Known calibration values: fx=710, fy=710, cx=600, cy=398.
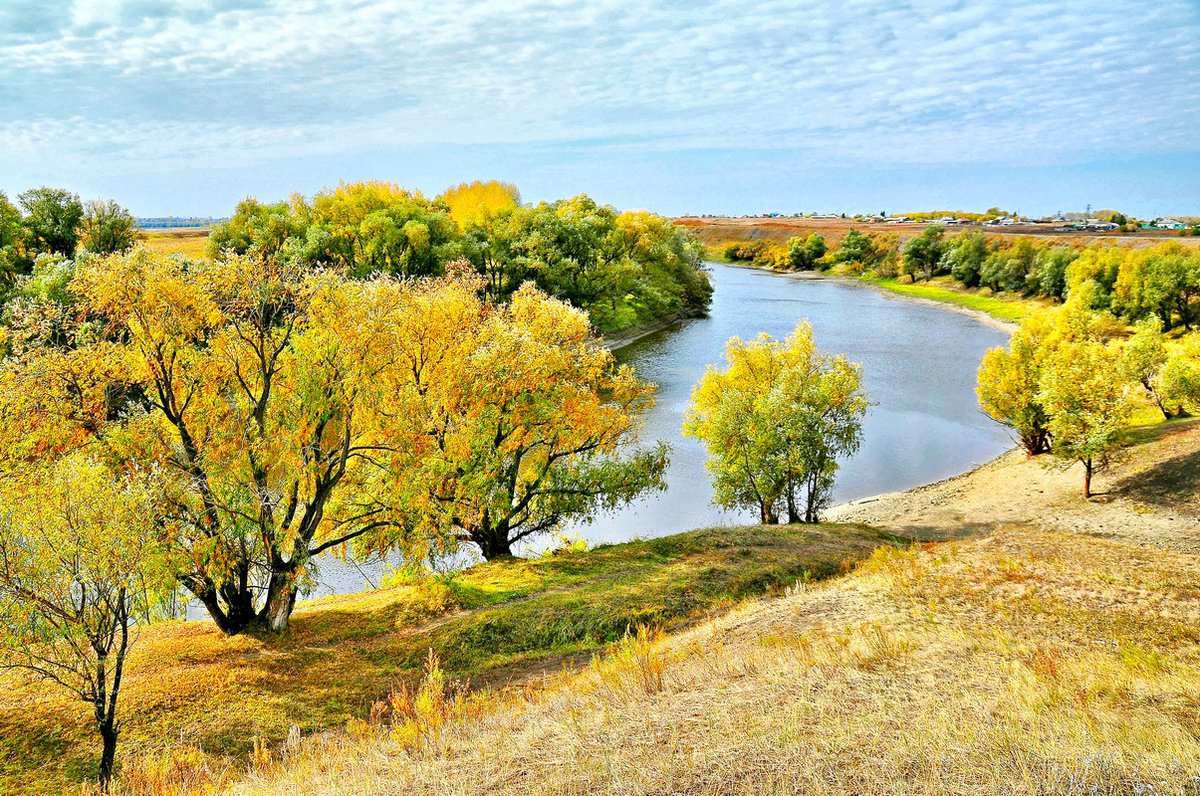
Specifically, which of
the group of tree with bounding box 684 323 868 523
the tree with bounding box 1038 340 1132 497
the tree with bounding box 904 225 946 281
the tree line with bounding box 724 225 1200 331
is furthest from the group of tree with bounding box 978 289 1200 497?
the tree with bounding box 904 225 946 281

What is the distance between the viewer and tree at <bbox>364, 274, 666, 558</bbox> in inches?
773

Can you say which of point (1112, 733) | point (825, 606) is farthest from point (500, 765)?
point (825, 606)

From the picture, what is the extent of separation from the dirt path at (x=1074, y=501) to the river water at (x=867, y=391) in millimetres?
2836

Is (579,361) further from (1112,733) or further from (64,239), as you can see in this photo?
(64,239)

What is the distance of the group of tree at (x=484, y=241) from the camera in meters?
55.7

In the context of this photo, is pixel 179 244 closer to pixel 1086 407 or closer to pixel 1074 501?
pixel 1086 407

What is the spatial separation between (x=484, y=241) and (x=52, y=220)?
3100cm

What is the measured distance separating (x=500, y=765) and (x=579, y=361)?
1744 cm

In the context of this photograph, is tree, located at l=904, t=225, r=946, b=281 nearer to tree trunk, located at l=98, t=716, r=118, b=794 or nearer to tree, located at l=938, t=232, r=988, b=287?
tree, located at l=938, t=232, r=988, b=287

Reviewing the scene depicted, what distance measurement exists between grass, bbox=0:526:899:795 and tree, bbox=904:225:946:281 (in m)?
102

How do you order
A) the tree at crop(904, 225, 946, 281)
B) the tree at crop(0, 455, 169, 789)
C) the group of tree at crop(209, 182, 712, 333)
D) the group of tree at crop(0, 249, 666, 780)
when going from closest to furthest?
1. the tree at crop(0, 455, 169, 789)
2. the group of tree at crop(0, 249, 666, 780)
3. the group of tree at crop(209, 182, 712, 333)
4. the tree at crop(904, 225, 946, 281)

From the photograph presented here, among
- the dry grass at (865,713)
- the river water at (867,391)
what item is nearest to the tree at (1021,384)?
the river water at (867,391)

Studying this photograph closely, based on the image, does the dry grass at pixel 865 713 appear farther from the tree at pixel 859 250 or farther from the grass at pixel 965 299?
the tree at pixel 859 250

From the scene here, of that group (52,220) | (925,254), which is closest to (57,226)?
(52,220)
